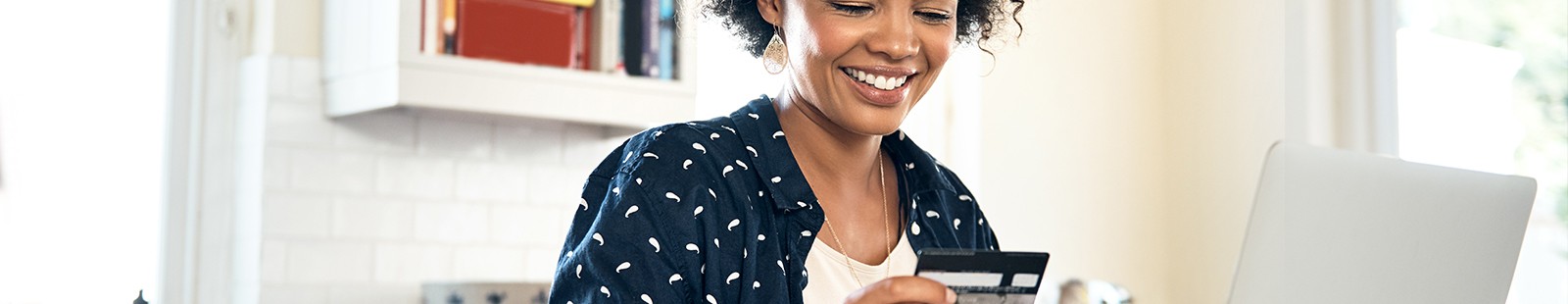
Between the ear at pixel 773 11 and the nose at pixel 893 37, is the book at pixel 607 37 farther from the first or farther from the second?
the nose at pixel 893 37

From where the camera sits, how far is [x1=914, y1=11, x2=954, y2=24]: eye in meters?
1.57

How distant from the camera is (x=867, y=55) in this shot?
154 cm

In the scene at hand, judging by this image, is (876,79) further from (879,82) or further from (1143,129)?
(1143,129)

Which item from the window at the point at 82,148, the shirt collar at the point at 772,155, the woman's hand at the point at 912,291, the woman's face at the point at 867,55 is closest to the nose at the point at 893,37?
the woman's face at the point at 867,55

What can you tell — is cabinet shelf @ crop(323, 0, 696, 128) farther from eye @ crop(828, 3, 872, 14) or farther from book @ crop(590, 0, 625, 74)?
eye @ crop(828, 3, 872, 14)

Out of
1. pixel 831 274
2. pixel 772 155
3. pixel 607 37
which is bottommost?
pixel 831 274

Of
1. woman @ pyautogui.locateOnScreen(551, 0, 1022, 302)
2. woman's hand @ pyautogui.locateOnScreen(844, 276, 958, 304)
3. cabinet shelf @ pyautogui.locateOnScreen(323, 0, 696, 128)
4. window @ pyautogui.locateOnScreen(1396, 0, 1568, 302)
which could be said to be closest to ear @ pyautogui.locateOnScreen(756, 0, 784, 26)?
woman @ pyautogui.locateOnScreen(551, 0, 1022, 302)

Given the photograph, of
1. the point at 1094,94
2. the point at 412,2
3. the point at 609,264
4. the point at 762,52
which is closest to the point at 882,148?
the point at 762,52

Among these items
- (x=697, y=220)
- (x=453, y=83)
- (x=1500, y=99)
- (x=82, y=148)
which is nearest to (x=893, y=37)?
(x=697, y=220)

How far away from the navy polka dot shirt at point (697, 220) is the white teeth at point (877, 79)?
0.10 m

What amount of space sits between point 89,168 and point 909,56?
1.85 meters

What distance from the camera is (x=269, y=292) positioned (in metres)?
2.80

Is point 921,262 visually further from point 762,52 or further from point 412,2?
point 412,2

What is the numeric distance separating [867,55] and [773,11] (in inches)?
6.4
